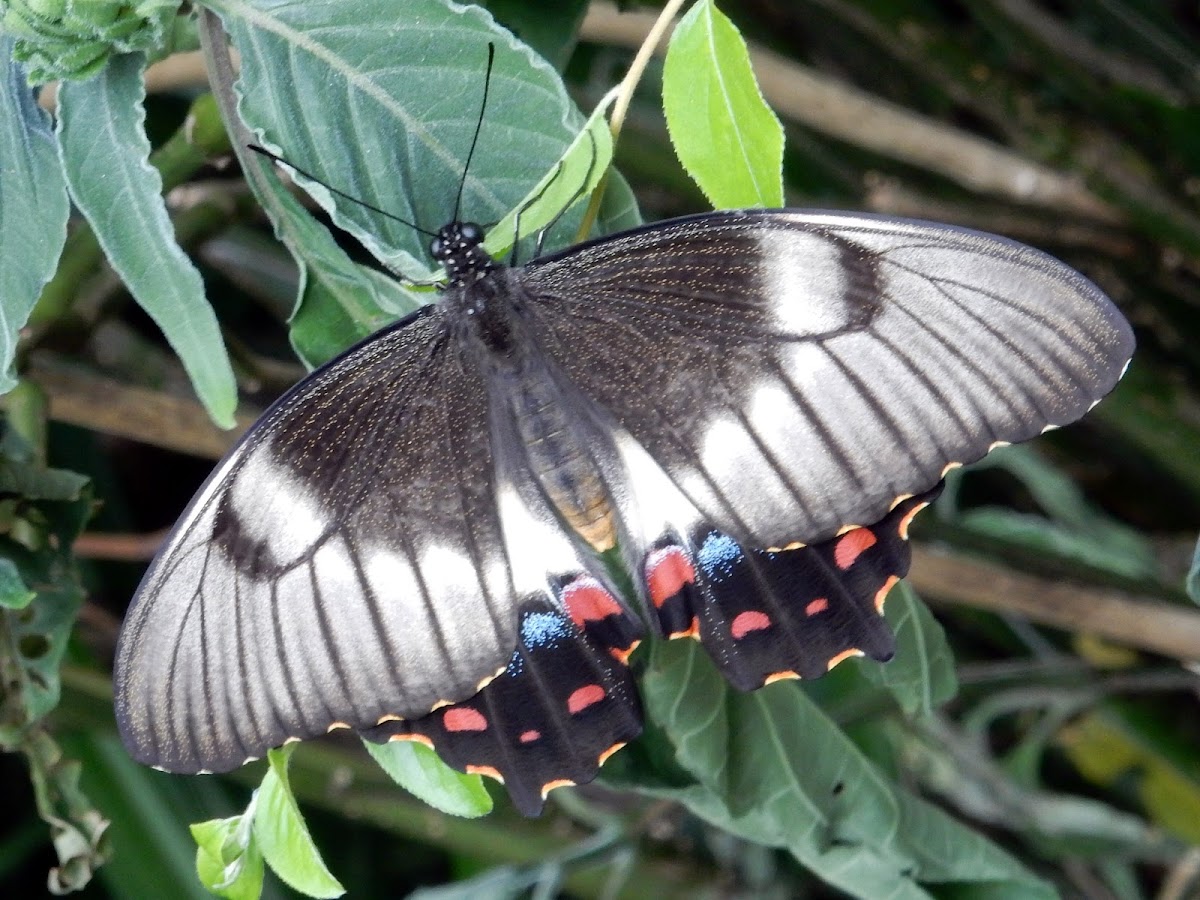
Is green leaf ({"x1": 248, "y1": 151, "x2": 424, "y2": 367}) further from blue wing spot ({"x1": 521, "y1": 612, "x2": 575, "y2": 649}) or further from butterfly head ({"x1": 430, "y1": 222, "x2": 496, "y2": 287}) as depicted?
blue wing spot ({"x1": 521, "y1": 612, "x2": 575, "y2": 649})

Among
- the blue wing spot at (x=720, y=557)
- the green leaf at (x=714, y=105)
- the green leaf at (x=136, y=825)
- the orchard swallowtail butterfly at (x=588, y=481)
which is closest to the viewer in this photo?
the green leaf at (x=714, y=105)

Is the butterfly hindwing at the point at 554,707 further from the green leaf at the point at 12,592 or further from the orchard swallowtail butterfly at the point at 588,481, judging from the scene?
the green leaf at the point at 12,592

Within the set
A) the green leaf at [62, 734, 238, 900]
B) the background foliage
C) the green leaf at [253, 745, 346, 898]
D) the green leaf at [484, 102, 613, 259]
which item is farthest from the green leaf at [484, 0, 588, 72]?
the green leaf at [62, 734, 238, 900]

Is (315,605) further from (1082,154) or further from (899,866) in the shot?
(1082,154)

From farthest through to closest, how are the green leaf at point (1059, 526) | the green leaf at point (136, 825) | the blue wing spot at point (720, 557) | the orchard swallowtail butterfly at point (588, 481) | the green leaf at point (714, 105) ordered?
the green leaf at point (136, 825)
the green leaf at point (1059, 526)
the blue wing spot at point (720, 557)
the orchard swallowtail butterfly at point (588, 481)
the green leaf at point (714, 105)

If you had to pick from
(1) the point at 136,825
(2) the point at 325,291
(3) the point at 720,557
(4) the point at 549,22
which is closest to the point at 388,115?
(2) the point at 325,291

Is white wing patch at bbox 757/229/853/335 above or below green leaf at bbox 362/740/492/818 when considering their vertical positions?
above

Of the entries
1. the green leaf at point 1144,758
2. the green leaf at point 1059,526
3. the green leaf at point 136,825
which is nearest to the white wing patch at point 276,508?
the green leaf at point 1059,526
